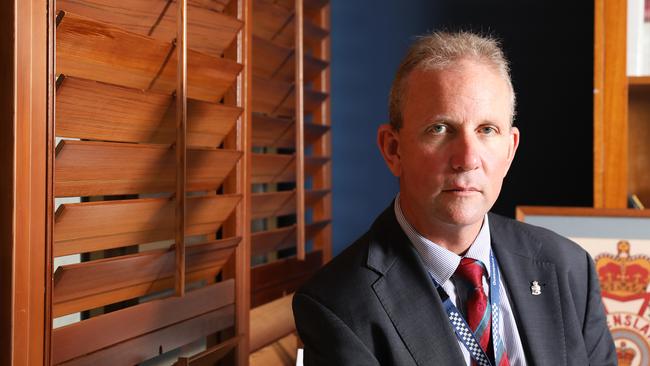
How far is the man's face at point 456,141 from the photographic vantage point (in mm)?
1421

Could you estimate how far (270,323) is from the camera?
2.11 metres

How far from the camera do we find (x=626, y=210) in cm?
208

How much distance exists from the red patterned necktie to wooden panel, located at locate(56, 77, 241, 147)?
0.64m

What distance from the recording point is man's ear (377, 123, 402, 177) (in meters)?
1.54

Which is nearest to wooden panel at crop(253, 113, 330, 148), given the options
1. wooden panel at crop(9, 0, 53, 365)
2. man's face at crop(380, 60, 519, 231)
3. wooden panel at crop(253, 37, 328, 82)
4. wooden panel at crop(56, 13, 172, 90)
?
wooden panel at crop(253, 37, 328, 82)

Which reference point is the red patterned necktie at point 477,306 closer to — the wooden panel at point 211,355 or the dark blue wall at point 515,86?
the wooden panel at point 211,355

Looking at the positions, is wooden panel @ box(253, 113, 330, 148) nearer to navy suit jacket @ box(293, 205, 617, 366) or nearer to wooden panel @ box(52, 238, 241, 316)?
wooden panel @ box(52, 238, 241, 316)

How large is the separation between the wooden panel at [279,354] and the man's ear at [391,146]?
28.7 inches

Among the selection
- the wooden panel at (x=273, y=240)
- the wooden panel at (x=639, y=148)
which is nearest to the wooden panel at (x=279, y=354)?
the wooden panel at (x=273, y=240)

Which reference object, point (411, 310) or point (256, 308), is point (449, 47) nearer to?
point (411, 310)

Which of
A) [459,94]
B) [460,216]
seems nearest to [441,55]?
[459,94]

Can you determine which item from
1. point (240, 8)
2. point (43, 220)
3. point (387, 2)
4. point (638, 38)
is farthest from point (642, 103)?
point (43, 220)

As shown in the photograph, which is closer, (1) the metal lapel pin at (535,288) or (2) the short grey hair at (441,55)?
(2) the short grey hair at (441,55)

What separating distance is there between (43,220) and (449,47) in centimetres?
82
